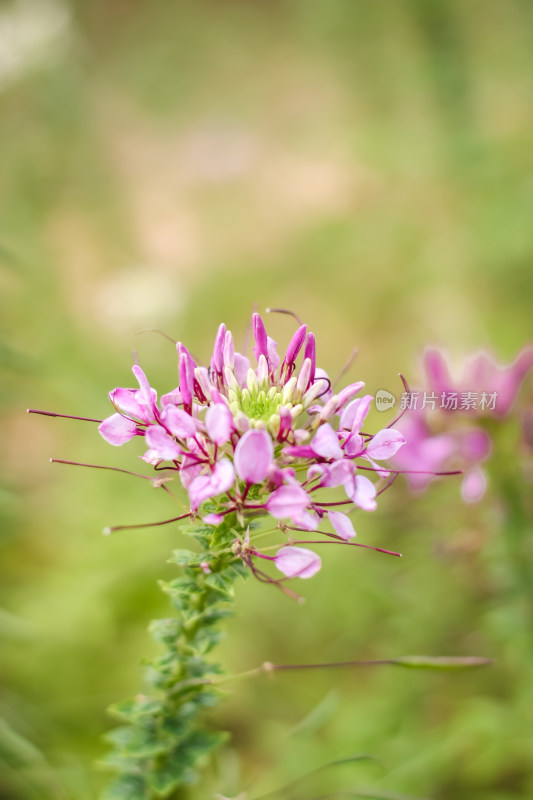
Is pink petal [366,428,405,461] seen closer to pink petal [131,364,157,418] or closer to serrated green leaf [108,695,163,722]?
pink petal [131,364,157,418]

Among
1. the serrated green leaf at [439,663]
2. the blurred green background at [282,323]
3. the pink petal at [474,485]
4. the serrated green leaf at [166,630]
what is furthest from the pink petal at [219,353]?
the pink petal at [474,485]

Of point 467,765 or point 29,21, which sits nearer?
point 467,765

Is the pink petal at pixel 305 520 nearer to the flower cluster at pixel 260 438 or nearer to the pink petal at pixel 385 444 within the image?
the flower cluster at pixel 260 438

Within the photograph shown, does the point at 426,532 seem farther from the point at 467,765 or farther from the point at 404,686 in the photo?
the point at 467,765

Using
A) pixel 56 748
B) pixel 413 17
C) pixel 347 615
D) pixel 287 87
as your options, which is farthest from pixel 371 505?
pixel 287 87

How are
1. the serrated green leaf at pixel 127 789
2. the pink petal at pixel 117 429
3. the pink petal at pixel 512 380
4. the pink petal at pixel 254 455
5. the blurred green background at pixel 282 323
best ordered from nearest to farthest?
the pink petal at pixel 254 455, the pink petal at pixel 117 429, the serrated green leaf at pixel 127 789, the pink petal at pixel 512 380, the blurred green background at pixel 282 323

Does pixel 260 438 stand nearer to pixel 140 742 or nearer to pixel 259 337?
pixel 259 337

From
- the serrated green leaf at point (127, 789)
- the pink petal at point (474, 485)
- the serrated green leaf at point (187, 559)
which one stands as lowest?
the serrated green leaf at point (127, 789)
